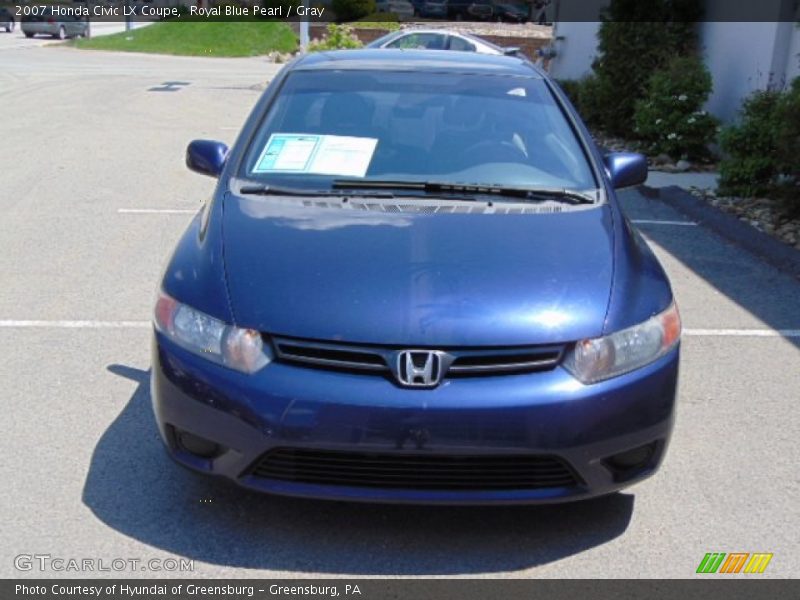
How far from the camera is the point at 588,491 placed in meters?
3.45

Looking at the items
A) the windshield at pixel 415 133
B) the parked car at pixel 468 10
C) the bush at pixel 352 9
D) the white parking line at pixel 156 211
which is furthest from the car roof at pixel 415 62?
the parked car at pixel 468 10

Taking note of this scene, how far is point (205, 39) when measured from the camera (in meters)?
37.7

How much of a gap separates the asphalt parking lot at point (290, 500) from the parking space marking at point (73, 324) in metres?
0.02

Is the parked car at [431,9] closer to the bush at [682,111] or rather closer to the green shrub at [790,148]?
the bush at [682,111]

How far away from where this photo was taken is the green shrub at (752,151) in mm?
9750

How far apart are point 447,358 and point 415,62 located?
2452 millimetres

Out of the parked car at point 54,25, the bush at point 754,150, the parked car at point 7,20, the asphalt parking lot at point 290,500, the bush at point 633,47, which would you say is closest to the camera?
the asphalt parking lot at point 290,500

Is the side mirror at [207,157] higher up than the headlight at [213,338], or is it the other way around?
the side mirror at [207,157]

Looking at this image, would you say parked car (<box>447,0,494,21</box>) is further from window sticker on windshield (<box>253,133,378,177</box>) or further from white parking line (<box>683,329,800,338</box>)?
window sticker on windshield (<box>253,133,378,177</box>)

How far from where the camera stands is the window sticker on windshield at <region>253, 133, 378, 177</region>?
4.52 meters

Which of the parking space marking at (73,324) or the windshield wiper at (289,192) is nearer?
the windshield wiper at (289,192)

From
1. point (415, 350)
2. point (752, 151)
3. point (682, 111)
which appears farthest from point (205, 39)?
point (415, 350)

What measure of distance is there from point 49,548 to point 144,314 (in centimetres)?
272
